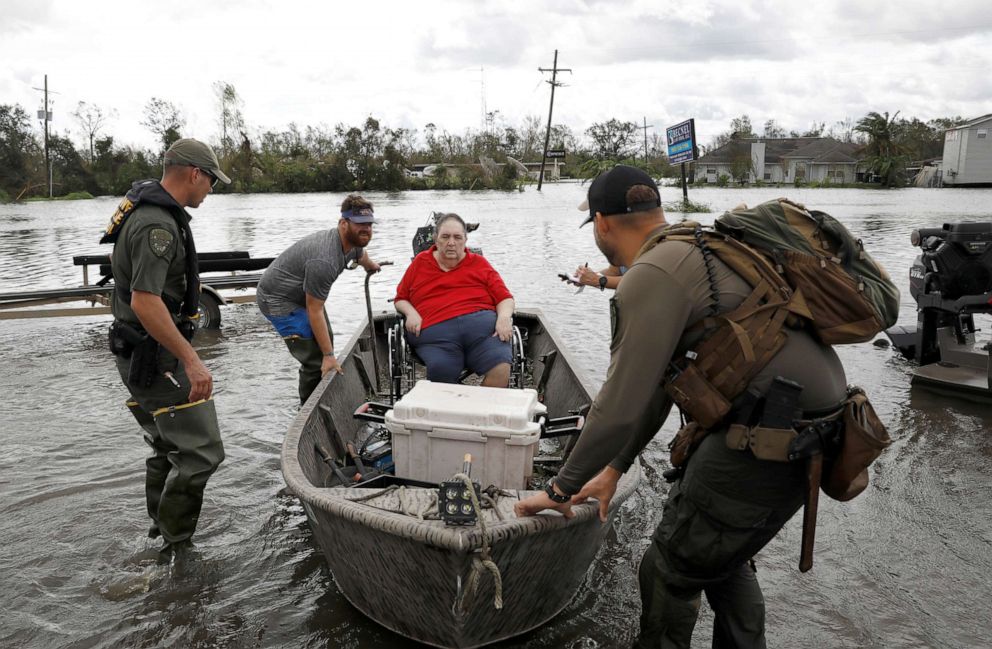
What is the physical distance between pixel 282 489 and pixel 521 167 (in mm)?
66260

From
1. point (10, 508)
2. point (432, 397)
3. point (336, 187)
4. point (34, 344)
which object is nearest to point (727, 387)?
point (432, 397)

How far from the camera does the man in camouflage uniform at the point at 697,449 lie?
84.4 inches

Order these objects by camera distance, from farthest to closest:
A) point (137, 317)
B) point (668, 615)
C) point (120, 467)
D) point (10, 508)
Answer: point (120, 467)
point (10, 508)
point (137, 317)
point (668, 615)

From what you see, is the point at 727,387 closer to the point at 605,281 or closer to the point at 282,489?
the point at 605,281

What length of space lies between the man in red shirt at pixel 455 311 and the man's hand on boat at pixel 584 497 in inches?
103

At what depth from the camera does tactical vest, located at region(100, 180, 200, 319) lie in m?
3.54

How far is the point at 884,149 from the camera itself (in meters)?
77.2

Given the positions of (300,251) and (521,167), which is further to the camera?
(521,167)

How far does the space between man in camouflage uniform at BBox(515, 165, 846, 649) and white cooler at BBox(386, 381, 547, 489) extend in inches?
39.8

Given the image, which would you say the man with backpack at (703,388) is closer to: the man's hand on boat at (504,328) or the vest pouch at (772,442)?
the vest pouch at (772,442)

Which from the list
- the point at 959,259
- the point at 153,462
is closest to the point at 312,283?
the point at 153,462

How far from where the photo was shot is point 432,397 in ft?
13.8

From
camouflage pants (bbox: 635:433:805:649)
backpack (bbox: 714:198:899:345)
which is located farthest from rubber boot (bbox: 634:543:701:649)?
backpack (bbox: 714:198:899:345)

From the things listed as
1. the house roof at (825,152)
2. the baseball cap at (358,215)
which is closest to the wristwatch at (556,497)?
the baseball cap at (358,215)
